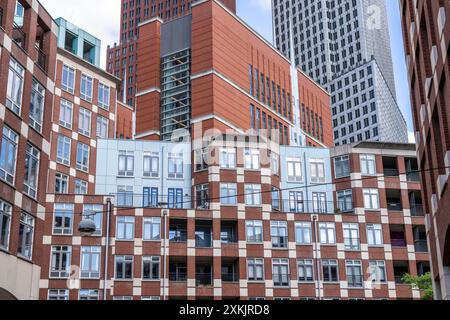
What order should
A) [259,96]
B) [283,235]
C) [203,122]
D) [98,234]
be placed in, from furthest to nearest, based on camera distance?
[259,96]
[203,122]
[283,235]
[98,234]

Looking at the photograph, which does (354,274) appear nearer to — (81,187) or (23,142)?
(81,187)

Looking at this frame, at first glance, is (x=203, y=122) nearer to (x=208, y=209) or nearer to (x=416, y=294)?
(x=208, y=209)

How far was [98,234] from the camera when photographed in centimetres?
5769

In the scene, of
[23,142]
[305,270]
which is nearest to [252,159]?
[305,270]

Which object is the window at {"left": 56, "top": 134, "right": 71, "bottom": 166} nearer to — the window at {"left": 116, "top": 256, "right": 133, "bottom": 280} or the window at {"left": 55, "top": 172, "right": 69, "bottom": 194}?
the window at {"left": 55, "top": 172, "right": 69, "bottom": 194}

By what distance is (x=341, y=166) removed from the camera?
67.5 m

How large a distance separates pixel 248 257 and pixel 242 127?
2176cm

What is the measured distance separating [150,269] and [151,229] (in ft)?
11.8

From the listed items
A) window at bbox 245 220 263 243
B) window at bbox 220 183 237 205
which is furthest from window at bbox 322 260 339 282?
window at bbox 220 183 237 205

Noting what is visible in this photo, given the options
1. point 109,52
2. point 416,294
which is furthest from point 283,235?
point 109,52

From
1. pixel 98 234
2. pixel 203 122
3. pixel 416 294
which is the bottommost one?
pixel 416 294

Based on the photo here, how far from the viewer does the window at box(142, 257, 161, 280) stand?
57812 millimetres

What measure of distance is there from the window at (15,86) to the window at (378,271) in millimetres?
38731

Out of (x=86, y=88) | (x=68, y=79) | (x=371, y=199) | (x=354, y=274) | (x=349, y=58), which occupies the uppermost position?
(x=349, y=58)
